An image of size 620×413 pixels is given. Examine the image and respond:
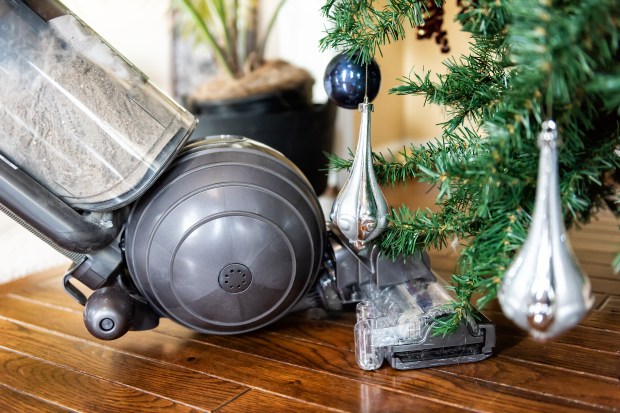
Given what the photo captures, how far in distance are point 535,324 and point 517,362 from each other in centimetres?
26

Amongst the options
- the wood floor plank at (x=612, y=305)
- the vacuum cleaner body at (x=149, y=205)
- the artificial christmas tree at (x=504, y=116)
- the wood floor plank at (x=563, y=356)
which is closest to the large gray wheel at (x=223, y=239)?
the vacuum cleaner body at (x=149, y=205)

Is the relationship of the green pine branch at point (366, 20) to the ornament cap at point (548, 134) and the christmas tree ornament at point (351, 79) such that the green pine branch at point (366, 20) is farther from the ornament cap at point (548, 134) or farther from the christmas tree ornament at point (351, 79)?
the ornament cap at point (548, 134)

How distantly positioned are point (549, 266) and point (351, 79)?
0.38m

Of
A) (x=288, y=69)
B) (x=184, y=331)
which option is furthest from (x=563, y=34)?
(x=288, y=69)

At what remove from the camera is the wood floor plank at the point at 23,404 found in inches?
34.0

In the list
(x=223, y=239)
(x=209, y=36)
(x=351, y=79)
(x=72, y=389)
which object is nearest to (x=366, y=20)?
(x=351, y=79)

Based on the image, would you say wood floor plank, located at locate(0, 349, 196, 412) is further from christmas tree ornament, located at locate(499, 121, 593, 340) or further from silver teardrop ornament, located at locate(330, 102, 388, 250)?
christmas tree ornament, located at locate(499, 121, 593, 340)

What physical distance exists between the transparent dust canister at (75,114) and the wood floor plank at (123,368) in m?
0.22

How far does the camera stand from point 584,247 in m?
1.47

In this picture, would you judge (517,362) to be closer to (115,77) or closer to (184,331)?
(184,331)

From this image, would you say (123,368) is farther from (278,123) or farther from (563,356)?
(278,123)

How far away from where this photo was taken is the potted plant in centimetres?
181

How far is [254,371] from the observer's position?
0.95 metres

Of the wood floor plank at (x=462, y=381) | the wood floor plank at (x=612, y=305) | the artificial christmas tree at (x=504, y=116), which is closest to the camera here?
the artificial christmas tree at (x=504, y=116)
